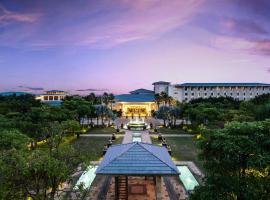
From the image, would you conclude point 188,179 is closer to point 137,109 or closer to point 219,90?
point 137,109

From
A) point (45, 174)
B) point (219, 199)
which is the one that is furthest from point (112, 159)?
point (219, 199)

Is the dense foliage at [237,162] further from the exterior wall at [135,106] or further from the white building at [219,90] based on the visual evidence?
the white building at [219,90]

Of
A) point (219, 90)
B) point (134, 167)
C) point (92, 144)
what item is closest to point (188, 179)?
point (134, 167)

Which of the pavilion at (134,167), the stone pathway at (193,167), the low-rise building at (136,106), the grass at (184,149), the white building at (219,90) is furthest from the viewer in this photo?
the white building at (219,90)

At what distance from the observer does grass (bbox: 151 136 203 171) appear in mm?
29922

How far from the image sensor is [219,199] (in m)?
11.7

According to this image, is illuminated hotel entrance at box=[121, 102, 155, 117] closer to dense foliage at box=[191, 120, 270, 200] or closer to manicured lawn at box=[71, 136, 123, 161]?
manicured lawn at box=[71, 136, 123, 161]

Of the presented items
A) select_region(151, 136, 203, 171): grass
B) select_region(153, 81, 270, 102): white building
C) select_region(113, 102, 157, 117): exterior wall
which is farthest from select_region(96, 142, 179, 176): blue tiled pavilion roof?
select_region(153, 81, 270, 102): white building

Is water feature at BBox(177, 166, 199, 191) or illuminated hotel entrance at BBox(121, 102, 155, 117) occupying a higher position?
illuminated hotel entrance at BBox(121, 102, 155, 117)

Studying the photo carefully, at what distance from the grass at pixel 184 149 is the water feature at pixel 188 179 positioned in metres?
1.89

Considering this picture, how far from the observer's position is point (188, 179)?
23109 millimetres

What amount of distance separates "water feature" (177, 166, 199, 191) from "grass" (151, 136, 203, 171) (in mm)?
1890

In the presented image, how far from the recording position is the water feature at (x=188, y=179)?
2140 centimetres

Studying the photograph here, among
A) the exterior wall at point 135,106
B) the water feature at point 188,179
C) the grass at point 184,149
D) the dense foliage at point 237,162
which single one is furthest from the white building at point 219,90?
the dense foliage at point 237,162
